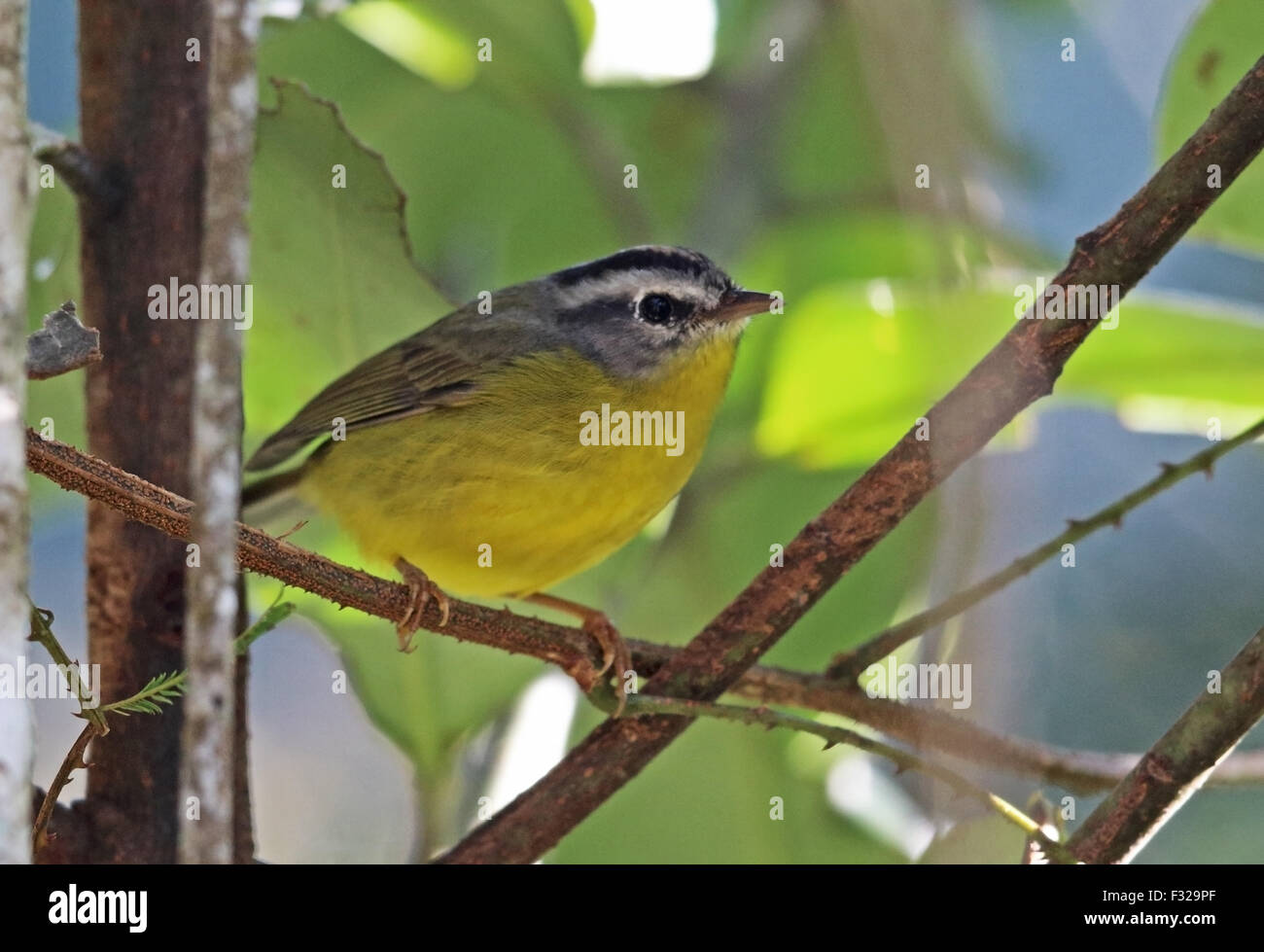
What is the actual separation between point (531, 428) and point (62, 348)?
1.85m

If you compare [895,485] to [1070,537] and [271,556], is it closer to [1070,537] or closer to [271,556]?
[1070,537]

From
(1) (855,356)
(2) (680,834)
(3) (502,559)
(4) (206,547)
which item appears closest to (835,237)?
(1) (855,356)

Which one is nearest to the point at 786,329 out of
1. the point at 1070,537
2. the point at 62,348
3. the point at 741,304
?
the point at 741,304

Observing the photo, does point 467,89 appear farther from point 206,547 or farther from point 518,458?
point 206,547

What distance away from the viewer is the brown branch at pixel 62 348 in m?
1.92

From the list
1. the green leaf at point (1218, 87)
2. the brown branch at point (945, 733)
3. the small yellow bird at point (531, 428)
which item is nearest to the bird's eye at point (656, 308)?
the small yellow bird at point (531, 428)

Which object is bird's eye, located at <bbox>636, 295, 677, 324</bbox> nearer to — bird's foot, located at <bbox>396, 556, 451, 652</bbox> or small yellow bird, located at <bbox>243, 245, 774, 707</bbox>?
small yellow bird, located at <bbox>243, 245, 774, 707</bbox>

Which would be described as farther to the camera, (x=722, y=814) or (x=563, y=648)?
(x=722, y=814)

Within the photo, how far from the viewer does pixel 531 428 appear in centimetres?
371

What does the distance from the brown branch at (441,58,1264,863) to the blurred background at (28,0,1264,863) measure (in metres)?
0.41

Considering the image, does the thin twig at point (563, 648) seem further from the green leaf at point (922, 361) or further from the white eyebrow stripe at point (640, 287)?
the white eyebrow stripe at point (640, 287)

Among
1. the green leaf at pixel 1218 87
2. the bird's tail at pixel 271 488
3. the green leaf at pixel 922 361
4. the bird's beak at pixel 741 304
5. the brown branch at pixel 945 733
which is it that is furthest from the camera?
the bird's tail at pixel 271 488

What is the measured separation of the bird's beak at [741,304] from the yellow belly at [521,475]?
0.11m

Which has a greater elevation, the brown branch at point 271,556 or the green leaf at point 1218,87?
the green leaf at point 1218,87
